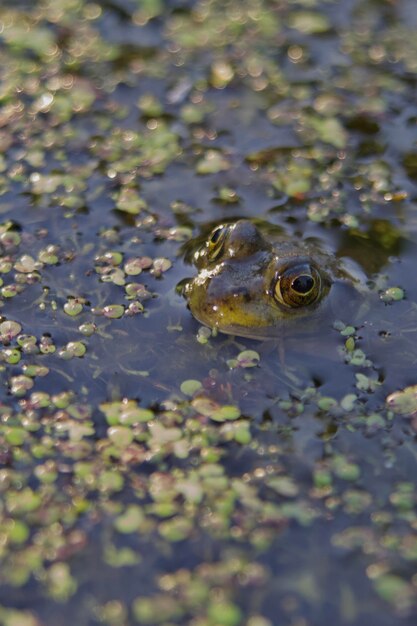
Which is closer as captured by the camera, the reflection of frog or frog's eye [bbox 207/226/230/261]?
the reflection of frog

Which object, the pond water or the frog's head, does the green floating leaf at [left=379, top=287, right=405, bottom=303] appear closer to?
the pond water

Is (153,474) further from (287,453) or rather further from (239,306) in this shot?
(239,306)

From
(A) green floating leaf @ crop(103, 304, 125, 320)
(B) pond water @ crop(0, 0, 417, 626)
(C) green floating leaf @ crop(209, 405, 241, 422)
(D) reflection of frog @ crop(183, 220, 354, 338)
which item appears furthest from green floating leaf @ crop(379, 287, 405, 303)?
(A) green floating leaf @ crop(103, 304, 125, 320)

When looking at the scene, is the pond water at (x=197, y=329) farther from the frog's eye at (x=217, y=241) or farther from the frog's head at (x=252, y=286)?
the frog's eye at (x=217, y=241)

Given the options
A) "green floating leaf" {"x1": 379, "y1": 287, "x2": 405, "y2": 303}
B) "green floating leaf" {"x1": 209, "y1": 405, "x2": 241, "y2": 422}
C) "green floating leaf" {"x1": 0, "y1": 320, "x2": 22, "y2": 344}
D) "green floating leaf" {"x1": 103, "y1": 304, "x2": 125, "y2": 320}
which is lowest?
"green floating leaf" {"x1": 0, "y1": 320, "x2": 22, "y2": 344}

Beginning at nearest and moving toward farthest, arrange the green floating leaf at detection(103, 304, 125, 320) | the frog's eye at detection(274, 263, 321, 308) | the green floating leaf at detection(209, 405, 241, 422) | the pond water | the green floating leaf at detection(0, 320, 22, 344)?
the pond water → the green floating leaf at detection(209, 405, 241, 422) → the frog's eye at detection(274, 263, 321, 308) → the green floating leaf at detection(0, 320, 22, 344) → the green floating leaf at detection(103, 304, 125, 320)

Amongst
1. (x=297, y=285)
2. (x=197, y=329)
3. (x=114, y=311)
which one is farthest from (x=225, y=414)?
(x=114, y=311)

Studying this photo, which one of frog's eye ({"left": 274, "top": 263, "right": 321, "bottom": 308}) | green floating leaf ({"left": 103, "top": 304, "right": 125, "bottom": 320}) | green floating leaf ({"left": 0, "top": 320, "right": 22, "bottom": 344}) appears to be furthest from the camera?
green floating leaf ({"left": 103, "top": 304, "right": 125, "bottom": 320})

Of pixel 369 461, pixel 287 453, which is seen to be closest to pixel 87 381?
pixel 287 453
